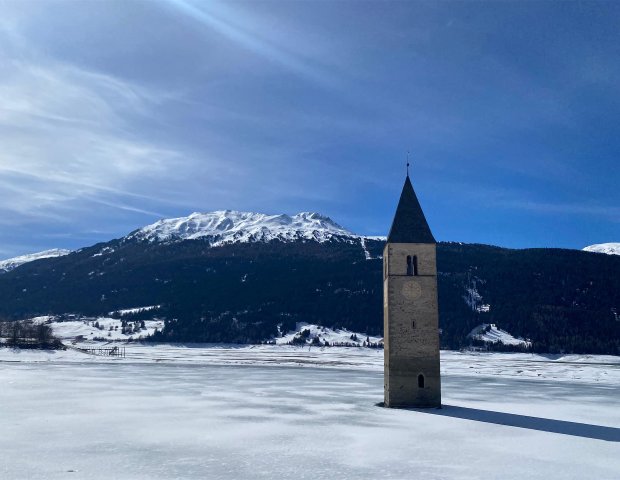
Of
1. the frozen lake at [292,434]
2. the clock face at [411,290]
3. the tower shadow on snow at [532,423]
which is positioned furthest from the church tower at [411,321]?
the frozen lake at [292,434]

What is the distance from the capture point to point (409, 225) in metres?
48.4

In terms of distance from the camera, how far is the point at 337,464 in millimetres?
24938

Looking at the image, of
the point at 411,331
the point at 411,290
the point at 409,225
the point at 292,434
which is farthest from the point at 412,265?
the point at 292,434

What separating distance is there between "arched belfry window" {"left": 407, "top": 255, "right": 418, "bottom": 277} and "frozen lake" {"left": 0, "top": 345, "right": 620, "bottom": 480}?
33.9 ft

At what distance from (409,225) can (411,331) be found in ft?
27.9

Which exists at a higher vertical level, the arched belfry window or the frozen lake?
the arched belfry window

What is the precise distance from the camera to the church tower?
45.0 meters

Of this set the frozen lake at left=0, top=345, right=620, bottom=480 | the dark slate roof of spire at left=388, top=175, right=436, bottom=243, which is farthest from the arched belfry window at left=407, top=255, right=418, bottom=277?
the frozen lake at left=0, top=345, right=620, bottom=480

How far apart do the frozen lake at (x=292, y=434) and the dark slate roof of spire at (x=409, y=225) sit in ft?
42.6

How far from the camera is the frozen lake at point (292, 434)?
24016mm

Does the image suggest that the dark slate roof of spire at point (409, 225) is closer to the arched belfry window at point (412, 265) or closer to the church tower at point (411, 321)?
the church tower at point (411, 321)

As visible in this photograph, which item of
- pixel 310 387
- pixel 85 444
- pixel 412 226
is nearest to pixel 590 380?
pixel 310 387

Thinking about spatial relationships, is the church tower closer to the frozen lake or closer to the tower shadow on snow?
the tower shadow on snow

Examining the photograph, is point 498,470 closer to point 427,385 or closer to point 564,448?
point 564,448
